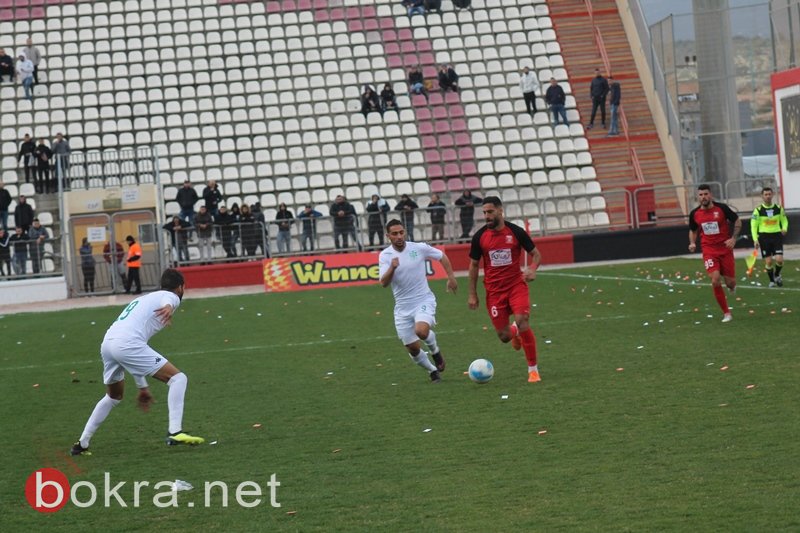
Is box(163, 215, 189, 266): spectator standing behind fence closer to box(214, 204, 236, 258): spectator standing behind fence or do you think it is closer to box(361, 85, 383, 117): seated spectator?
box(214, 204, 236, 258): spectator standing behind fence

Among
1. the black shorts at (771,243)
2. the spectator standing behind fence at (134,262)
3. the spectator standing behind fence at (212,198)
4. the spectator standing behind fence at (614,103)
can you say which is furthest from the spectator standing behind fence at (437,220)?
the black shorts at (771,243)

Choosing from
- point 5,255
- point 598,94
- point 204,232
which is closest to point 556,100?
point 598,94

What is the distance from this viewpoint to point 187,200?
114ft

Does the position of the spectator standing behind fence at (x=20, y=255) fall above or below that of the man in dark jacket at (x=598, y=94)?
below

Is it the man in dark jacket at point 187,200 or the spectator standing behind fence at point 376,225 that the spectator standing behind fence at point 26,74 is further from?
the spectator standing behind fence at point 376,225

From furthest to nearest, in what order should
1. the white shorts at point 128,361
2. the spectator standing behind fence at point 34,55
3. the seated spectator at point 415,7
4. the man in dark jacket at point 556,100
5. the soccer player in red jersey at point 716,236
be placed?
the seated spectator at point 415,7 → the spectator standing behind fence at point 34,55 → the man in dark jacket at point 556,100 → the soccer player in red jersey at point 716,236 → the white shorts at point 128,361

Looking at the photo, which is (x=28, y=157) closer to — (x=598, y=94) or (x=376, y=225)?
(x=376, y=225)

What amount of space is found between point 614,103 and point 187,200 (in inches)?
554

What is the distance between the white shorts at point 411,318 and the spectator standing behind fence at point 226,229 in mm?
19685

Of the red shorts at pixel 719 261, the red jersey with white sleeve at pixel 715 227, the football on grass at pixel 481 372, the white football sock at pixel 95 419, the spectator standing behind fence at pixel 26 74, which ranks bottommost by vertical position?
the football on grass at pixel 481 372

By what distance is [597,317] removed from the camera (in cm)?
1945

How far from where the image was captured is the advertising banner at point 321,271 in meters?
31.1

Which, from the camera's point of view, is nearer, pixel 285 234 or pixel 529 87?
pixel 285 234

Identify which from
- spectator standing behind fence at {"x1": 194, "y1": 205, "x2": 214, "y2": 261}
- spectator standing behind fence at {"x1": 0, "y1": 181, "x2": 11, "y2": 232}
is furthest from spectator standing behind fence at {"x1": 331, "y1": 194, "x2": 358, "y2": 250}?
spectator standing behind fence at {"x1": 0, "y1": 181, "x2": 11, "y2": 232}
